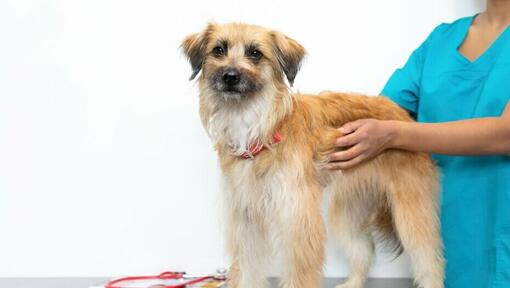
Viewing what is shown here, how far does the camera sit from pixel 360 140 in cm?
168

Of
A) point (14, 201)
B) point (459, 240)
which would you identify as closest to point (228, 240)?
point (459, 240)

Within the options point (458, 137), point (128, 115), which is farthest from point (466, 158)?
point (128, 115)

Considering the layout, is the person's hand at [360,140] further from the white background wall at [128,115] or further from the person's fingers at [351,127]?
the white background wall at [128,115]

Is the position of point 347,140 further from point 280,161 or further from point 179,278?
point 179,278

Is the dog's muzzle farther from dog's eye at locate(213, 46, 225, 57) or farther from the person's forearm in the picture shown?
the person's forearm

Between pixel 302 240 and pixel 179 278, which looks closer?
pixel 302 240

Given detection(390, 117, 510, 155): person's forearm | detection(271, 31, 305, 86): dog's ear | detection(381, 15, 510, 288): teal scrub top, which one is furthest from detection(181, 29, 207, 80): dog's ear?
detection(381, 15, 510, 288): teal scrub top

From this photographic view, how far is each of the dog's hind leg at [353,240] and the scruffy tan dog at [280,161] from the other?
0.93 feet

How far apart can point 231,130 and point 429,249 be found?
2.76 feet

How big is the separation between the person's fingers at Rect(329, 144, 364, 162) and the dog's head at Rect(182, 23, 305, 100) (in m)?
0.28

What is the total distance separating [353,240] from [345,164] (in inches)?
21.8

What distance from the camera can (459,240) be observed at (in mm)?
1839

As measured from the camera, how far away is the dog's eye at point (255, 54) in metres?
1.64

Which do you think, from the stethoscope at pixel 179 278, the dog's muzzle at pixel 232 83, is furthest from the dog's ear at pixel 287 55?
the stethoscope at pixel 179 278
